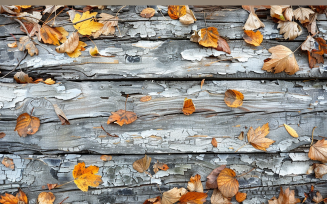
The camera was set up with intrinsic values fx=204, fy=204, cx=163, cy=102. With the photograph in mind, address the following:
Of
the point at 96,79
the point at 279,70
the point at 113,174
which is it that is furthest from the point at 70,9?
the point at 279,70

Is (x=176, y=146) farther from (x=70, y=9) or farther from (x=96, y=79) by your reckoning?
(x=70, y=9)

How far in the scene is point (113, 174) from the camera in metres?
1.34

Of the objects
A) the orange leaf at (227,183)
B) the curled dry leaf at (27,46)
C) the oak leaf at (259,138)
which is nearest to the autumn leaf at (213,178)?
the orange leaf at (227,183)

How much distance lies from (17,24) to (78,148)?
3.18 ft

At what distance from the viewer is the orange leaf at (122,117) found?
1340 mm

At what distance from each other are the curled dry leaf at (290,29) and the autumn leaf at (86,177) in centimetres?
157

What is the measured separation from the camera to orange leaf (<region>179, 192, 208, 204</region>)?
51.7 inches

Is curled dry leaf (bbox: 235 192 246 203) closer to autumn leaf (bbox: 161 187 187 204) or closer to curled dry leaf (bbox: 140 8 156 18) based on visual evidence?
autumn leaf (bbox: 161 187 187 204)

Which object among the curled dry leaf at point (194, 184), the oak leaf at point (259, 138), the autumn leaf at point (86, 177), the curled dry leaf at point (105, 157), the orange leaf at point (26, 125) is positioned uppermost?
the orange leaf at point (26, 125)

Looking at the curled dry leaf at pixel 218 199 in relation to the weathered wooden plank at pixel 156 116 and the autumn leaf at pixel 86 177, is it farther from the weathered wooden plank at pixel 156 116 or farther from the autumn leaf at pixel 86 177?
the autumn leaf at pixel 86 177

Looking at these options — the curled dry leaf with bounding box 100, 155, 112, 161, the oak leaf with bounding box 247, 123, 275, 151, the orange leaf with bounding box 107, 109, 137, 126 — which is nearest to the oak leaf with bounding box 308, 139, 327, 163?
the oak leaf with bounding box 247, 123, 275, 151

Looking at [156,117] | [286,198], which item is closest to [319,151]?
[286,198]

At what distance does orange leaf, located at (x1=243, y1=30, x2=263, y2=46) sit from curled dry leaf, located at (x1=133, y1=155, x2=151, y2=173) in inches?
41.3

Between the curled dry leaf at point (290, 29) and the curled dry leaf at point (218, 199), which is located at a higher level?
the curled dry leaf at point (290, 29)
